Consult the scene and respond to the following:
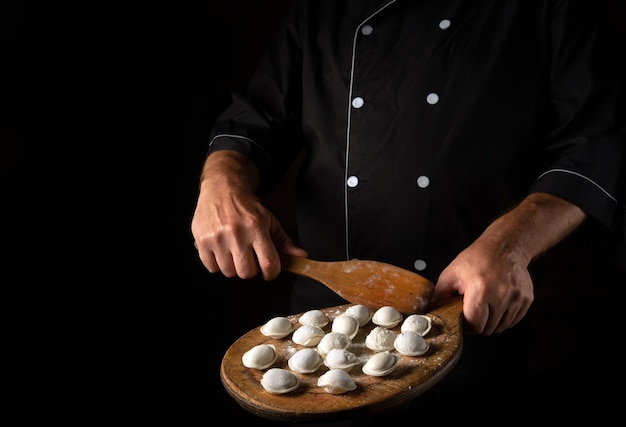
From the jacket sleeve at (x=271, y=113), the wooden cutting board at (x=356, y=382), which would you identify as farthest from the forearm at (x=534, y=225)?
the jacket sleeve at (x=271, y=113)

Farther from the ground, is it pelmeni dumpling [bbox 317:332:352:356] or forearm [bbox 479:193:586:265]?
forearm [bbox 479:193:586:265]

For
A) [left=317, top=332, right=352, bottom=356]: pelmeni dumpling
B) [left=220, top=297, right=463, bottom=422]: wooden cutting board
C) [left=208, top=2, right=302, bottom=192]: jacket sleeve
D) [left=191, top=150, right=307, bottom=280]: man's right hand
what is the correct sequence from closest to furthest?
[left=220, top=297, right=463, bottom=422]: wooden cutting board
[left=317, top=332, right=352, bottom=356]: pelmeni dumpling
[left=191, top=150, right=307, bottom=280]: man's right hand
[left=208, top=2, right=302, bottom=192]: jacket sleeve

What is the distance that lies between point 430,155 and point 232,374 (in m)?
0.54

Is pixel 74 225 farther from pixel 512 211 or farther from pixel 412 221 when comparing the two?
pixel 512 211

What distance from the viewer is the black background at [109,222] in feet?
4.38

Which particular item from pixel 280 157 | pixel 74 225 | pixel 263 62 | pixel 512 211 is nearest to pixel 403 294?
pixel 512 211

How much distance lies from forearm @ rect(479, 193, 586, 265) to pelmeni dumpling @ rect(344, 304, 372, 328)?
215 millimetres

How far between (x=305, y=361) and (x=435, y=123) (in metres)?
0.52

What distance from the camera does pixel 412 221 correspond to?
1.21 m

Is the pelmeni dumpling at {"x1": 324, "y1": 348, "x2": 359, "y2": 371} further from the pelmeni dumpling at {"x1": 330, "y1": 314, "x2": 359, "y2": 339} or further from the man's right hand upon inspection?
the man's right hand

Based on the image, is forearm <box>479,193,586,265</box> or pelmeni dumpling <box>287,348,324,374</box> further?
forearm <box>479,193,586,265</box>

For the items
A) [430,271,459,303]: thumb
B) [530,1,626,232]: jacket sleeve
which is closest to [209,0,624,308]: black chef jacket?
[530,1,626,232]: jacket sleeve

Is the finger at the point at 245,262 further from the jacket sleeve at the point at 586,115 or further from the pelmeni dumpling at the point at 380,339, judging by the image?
the jacket sleeve at the point at 586,115

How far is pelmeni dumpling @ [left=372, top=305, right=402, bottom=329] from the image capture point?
1.00 m
